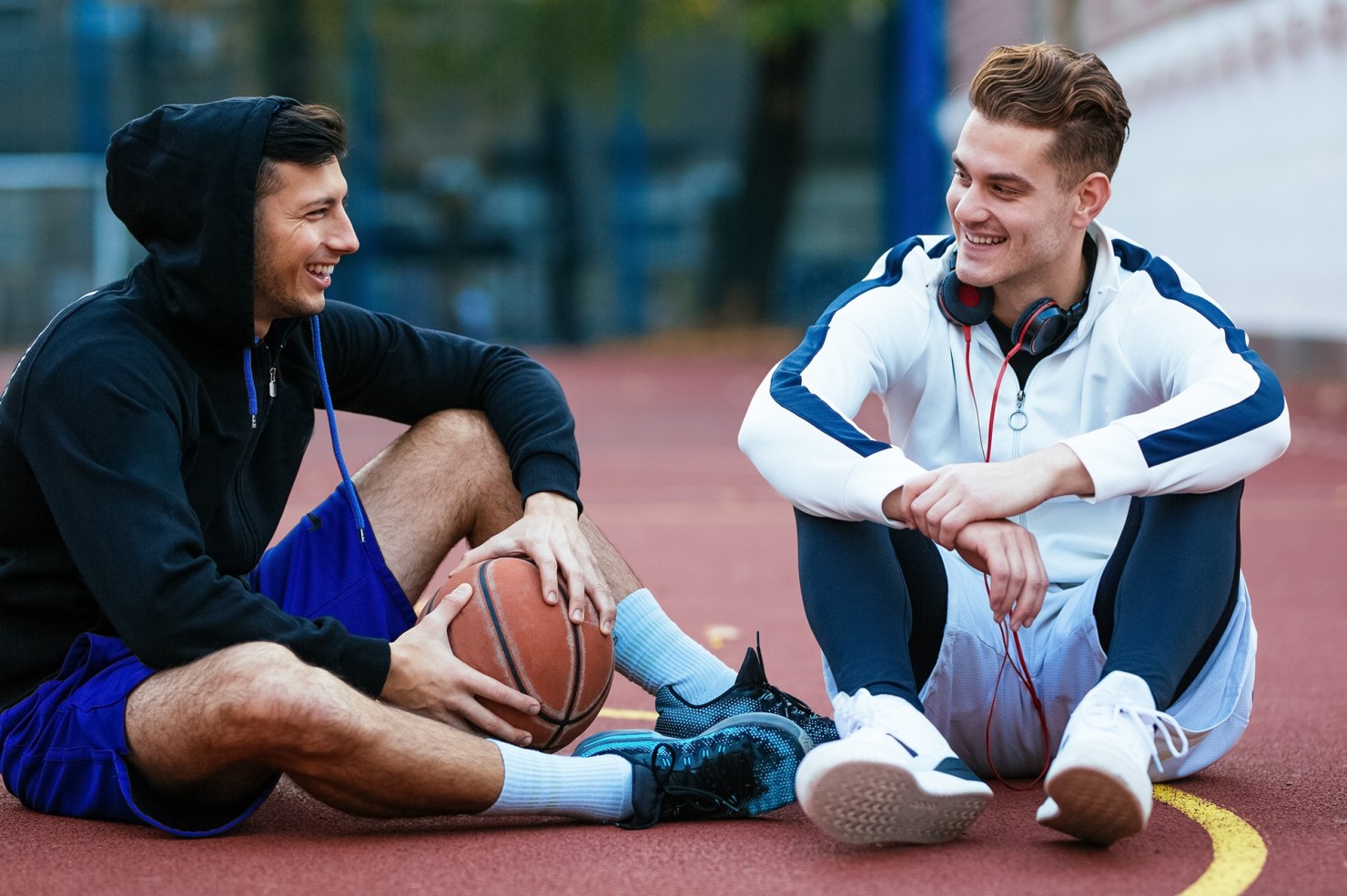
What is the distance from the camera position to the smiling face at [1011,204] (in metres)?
3.52

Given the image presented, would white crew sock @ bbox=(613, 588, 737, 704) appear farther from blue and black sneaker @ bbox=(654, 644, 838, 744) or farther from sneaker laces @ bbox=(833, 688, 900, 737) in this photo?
sneaker laces @ bbox=(833, 688, 900, 737)

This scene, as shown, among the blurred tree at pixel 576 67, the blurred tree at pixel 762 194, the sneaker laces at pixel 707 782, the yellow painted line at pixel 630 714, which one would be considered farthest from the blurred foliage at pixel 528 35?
the sneaker laces at pixel 707 782

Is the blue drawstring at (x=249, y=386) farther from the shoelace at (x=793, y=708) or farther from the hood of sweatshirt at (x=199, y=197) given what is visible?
the shoelace at (x=793, y=708)

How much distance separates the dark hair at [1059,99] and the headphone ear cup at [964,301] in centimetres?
28

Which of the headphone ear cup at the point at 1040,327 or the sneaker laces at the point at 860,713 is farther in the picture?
the headphone ear cup at the point at 1040,327

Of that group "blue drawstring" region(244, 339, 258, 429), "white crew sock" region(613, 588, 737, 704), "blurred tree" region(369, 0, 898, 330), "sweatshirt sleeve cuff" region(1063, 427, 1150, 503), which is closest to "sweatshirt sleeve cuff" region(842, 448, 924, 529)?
"sweatshirt sleeve cuff" region(1063, 427, 1150, 503)

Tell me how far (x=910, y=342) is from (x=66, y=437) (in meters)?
1.68

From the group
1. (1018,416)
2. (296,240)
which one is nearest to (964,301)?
(1018,416)

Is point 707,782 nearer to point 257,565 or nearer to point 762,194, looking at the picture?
point 257,565

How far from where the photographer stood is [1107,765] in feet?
9.23

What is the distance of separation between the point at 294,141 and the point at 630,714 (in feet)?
5.75

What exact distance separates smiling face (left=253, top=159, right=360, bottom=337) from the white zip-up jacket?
36.9 inches

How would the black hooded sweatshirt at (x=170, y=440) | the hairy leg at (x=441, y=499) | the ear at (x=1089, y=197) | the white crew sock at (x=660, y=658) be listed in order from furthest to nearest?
the hairy leg at (x=441, y=499), the white crew sock at (x=660, y=658), the ear at (x=1089, y=197), the black hooded sweatshirt at (x=170, y=440)

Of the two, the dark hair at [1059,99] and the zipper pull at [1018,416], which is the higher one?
the dark hair at [1059,99]
